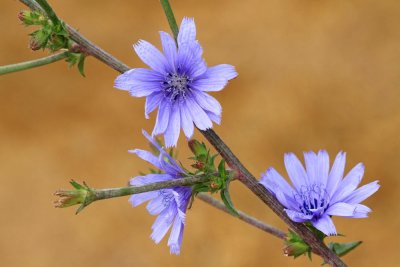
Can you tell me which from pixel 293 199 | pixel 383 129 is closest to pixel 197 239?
pixel 383 129

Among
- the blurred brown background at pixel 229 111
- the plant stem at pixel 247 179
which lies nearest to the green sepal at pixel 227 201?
the plant stem at pixel 247 179

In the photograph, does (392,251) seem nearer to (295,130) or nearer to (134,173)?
(295,130)

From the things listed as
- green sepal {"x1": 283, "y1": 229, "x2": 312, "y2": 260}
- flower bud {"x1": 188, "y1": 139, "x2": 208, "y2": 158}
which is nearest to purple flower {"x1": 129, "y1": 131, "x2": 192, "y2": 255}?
flower bud {"x1": 188, "y1": 139, "x2": 208, "y2": 158}

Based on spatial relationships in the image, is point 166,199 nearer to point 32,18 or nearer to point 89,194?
point 89,194

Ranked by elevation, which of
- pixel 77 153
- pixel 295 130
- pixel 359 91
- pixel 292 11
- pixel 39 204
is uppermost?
pixel 292 11

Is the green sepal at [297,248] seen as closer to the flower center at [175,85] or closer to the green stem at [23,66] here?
the flower center at [175,85]

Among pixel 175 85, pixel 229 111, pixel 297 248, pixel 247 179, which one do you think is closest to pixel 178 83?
pixel 175 85
